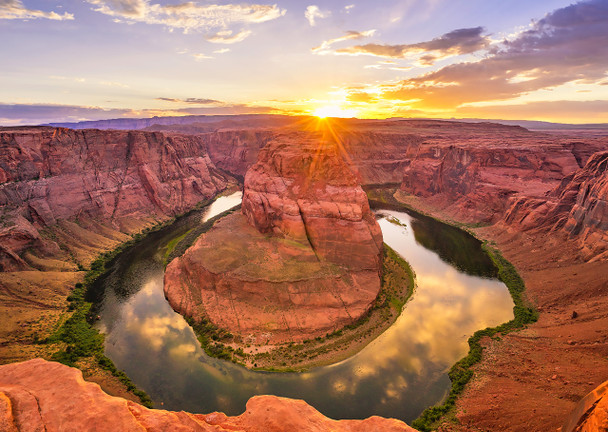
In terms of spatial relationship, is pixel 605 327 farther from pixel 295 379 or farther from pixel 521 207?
pixel 521 207

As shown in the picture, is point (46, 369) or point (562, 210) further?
point (562, 210)

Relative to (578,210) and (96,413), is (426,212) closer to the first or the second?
(578,210)

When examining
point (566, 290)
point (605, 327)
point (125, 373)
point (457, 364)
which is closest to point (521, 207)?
point (566, 290)

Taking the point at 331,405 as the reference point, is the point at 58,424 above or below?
A: above

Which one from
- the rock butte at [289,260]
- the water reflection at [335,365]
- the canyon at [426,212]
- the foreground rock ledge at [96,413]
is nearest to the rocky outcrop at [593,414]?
the canyon at [426,212]

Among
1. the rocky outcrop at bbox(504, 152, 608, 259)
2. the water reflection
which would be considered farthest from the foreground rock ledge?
the rocky outcrop at bbox(504, 152, 608, 259)

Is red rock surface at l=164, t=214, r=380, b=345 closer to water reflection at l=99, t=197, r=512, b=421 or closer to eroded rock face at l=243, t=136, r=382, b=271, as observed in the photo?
eroded rock face at l=243, t=136, r=382, b=271

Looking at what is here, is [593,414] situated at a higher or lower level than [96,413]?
higher

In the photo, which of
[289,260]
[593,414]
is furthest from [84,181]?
[593,414]
